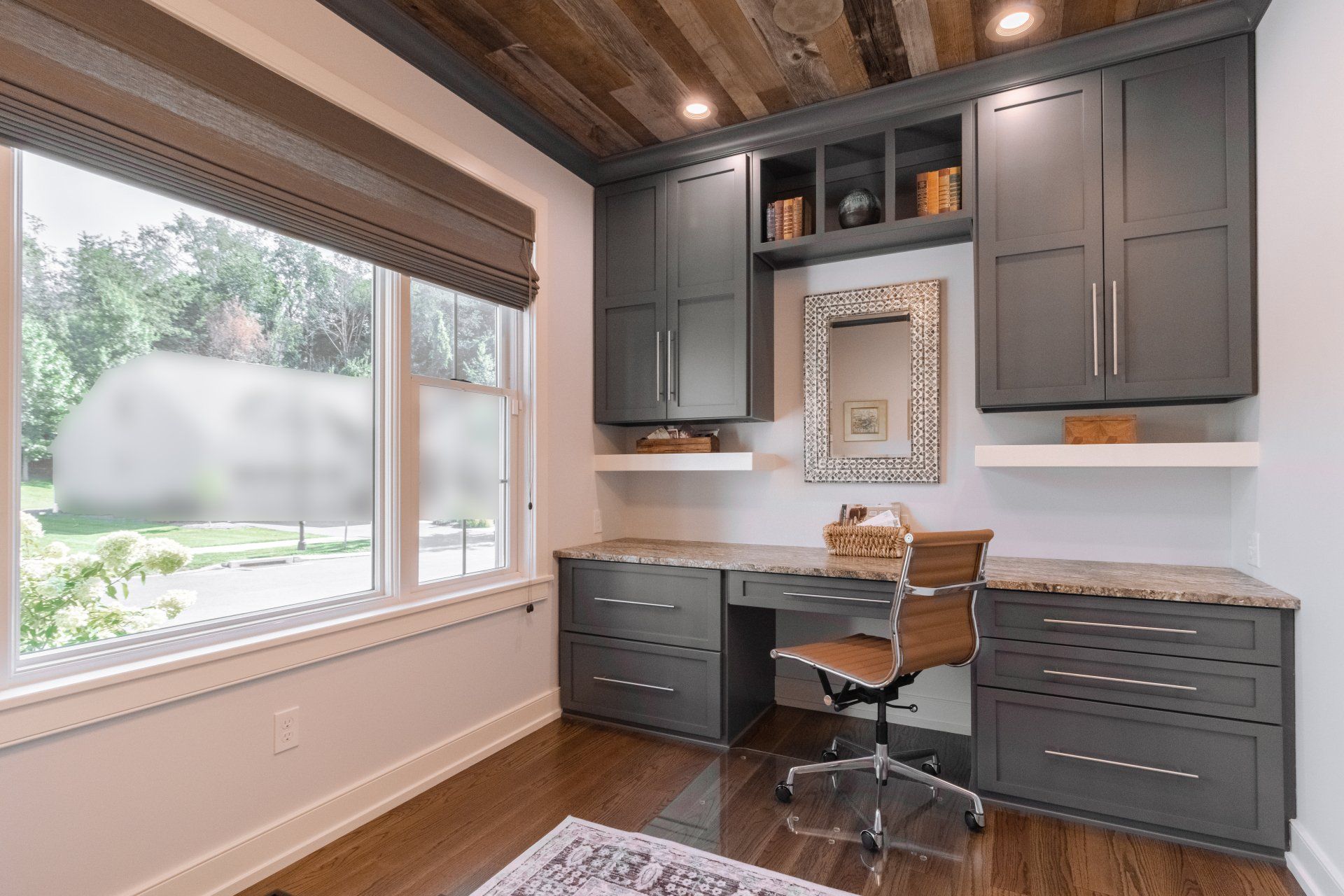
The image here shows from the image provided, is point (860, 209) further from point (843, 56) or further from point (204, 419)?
point (204, 419)

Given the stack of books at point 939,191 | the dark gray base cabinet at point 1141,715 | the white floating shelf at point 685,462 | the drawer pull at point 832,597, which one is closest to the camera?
the dark gray base cabinet at point 1141,715

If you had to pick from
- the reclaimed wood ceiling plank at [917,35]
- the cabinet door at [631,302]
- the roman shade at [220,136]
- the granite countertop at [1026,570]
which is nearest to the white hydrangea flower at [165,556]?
the roman shade at [220,136]

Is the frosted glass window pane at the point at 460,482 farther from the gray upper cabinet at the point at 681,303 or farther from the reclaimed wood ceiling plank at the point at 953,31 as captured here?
the reclaimed wood ceiling plank at the point at 953,31

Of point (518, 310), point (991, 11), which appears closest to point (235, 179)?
point (518, 310)

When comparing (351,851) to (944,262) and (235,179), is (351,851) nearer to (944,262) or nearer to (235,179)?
(235,179)

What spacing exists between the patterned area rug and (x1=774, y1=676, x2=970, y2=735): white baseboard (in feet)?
3.62

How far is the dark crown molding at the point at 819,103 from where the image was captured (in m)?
2.32

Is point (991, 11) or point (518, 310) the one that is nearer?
point (991, 11)

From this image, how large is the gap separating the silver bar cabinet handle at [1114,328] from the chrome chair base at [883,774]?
60.5 inches

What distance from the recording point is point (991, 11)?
2.35 meters

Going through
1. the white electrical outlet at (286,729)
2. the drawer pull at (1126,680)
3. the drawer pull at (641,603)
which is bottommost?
the white electrical outlet at (286,729)

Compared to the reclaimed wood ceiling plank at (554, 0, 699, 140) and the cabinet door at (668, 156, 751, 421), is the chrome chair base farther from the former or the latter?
the reclaimed wood ceiling plank at (554, 0, 699, 140)

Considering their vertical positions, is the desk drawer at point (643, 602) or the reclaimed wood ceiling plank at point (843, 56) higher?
the reclaimed wood ceiling plank at point (843, 56)

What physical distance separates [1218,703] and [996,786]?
28.2 inches
